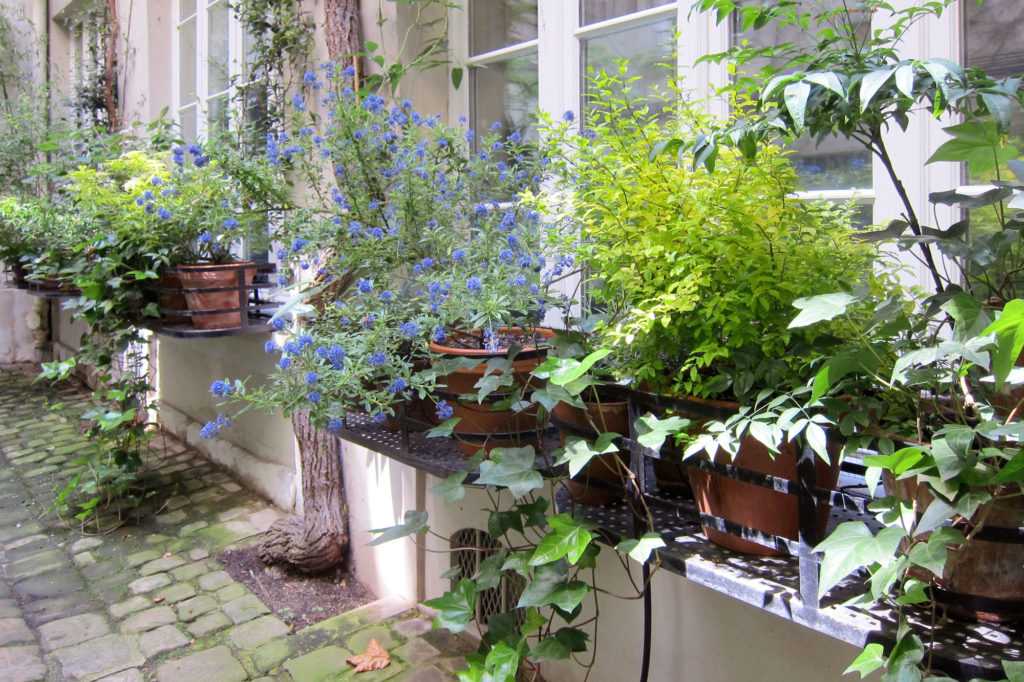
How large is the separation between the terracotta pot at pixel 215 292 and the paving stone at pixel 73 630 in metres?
1.29

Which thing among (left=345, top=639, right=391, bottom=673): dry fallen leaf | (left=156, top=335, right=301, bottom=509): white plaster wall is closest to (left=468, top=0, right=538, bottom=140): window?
(left=156, top=335, right=301, bottom=509): white plaster wall

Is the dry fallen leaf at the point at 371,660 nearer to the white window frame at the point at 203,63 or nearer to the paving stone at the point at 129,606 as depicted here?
the paving stone at the point at 129,606

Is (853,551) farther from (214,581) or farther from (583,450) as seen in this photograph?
(214,581)

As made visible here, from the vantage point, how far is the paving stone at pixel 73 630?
299 centimetres

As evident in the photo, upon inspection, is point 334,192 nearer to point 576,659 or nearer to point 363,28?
point 363,28

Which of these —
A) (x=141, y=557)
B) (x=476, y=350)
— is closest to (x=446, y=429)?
(x=476, y=350)

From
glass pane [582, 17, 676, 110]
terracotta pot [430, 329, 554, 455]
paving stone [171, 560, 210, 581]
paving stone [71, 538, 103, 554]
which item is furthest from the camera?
paving stone [71, 538, 103, 554]

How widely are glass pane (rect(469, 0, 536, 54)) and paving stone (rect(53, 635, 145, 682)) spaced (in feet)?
8.35

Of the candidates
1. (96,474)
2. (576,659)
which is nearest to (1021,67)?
(576,659)

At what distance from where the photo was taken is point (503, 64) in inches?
121

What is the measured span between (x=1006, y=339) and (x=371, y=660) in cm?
231

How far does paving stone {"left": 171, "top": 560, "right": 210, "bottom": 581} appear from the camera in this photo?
3.51 meters

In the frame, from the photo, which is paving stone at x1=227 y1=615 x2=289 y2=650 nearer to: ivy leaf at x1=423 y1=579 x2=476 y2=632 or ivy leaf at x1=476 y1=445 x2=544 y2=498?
ivy leaf at x1=423 y1=579 x2=476 y2=632

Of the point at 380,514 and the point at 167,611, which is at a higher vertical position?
the point at 380,514
